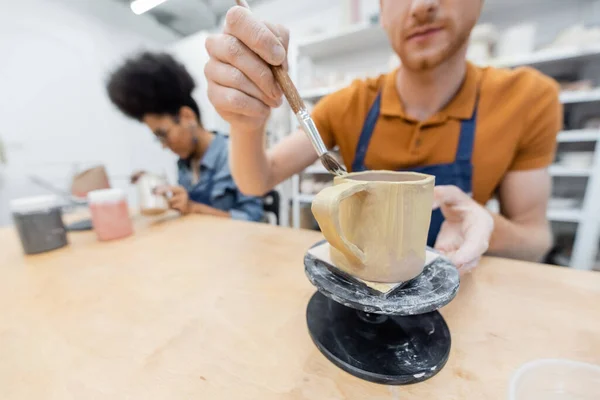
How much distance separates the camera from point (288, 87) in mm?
317

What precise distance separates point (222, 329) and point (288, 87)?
30 centimetres

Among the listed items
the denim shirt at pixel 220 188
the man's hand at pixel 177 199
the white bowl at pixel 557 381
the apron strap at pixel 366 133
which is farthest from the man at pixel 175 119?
the white bowl at pixel 557 381

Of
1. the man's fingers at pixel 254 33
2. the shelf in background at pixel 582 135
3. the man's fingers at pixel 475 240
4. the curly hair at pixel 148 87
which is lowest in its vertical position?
the man's fingers at pixel 475 240

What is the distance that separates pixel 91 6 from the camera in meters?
2.00

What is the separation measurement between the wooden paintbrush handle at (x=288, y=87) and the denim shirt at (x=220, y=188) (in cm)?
72

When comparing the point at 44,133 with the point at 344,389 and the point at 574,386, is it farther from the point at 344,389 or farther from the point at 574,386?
the point at 574,386

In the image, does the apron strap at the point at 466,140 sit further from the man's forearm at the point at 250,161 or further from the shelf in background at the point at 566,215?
the shelf in background at the point at 566,215

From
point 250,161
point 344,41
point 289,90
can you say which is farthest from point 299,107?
point 344,41

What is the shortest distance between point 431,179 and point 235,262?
35 cm

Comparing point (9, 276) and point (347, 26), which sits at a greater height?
point (347, 26)

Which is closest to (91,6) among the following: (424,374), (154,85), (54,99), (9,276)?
(54,99)

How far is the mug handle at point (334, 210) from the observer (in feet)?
0.66

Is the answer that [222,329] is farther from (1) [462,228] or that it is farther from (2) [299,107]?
(1) [462,228]

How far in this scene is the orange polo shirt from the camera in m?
0.58
